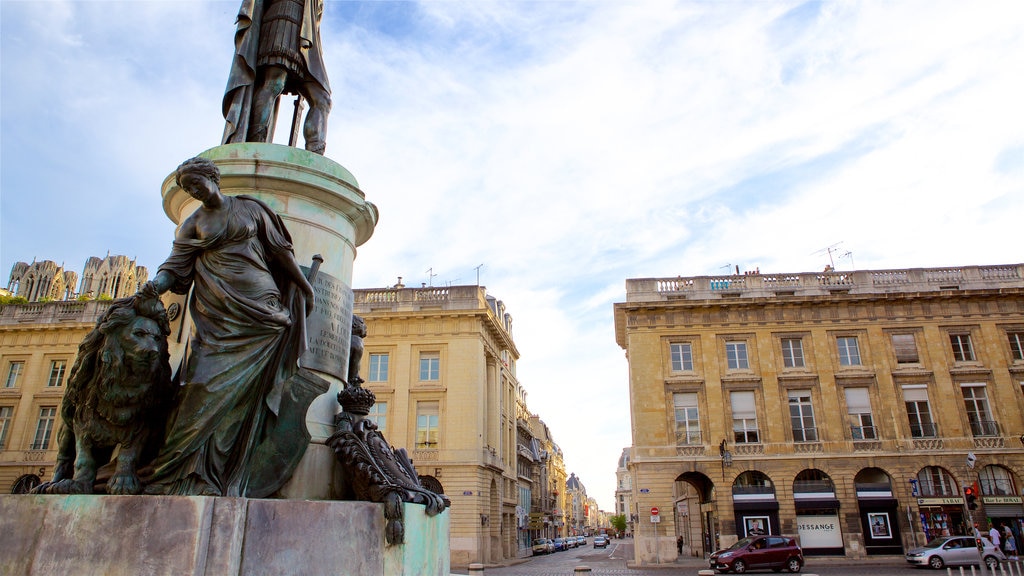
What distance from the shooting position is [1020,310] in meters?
32.3

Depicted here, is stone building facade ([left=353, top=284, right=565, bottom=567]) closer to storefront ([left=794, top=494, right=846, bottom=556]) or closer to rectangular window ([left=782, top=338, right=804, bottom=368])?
storefront ([left=794, top=494, right=846, bottom=556])

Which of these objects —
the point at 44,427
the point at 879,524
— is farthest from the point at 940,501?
the point at 44,427

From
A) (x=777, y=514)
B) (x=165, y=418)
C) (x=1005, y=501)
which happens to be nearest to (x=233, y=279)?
(x=165, y=418)

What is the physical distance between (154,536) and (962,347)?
125 ft

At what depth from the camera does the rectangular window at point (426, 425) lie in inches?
1305

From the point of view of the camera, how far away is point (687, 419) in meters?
31.6

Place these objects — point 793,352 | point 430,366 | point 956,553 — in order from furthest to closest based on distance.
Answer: point 430,366 → point 793,352 → point 956,553

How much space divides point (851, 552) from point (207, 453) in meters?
31.8

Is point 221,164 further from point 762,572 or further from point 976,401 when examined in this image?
point 976,401

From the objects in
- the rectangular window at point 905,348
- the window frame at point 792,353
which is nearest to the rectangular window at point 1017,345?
the rectangular window at point 905,348

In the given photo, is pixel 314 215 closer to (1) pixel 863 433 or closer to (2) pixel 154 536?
(2) pixel 154 536

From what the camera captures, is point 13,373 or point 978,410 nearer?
point 978,410

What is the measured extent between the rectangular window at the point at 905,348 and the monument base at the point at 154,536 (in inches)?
1382

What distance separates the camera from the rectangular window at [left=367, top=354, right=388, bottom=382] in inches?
1363
